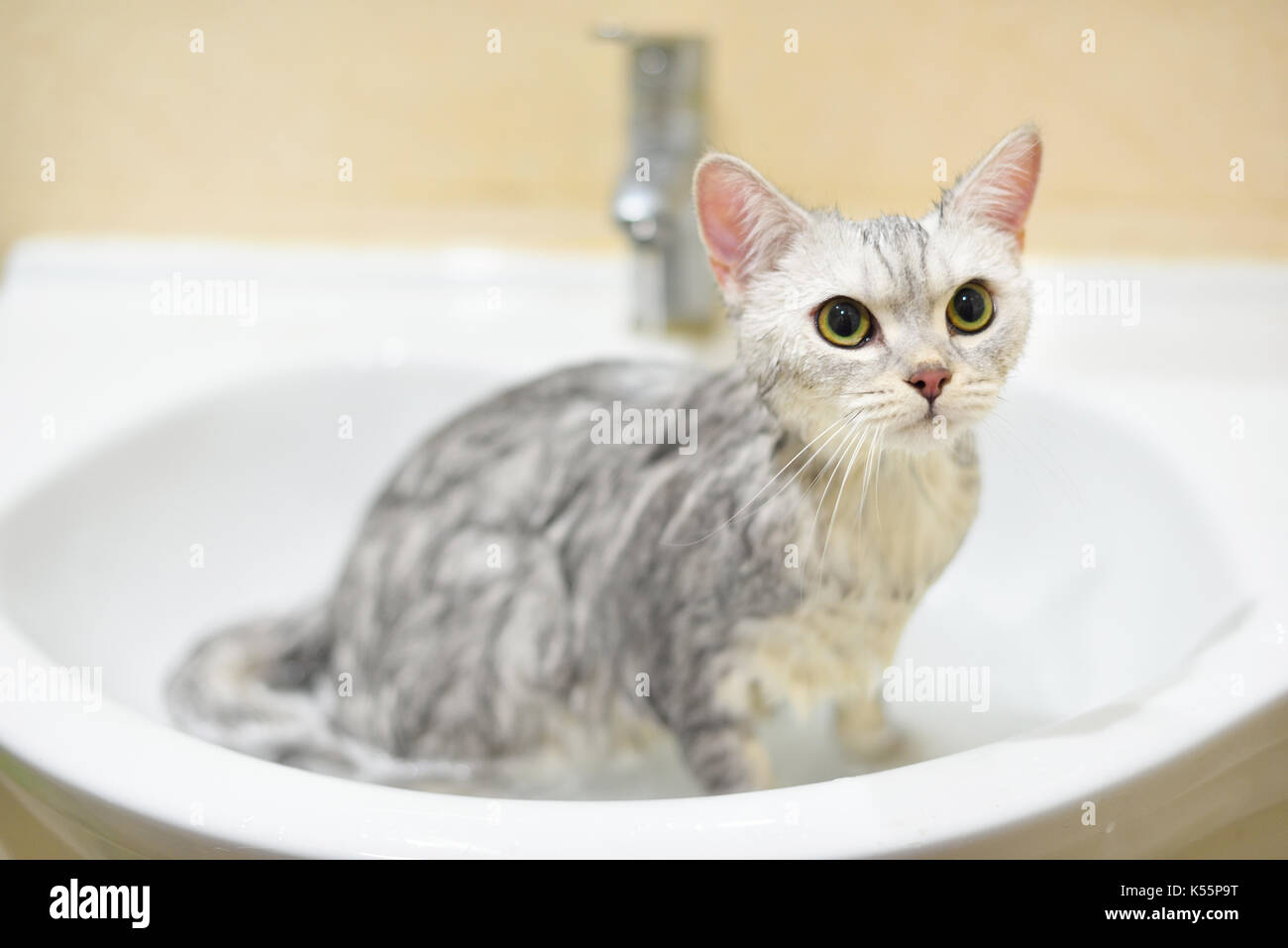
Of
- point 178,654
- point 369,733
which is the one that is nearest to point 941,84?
point 369,733

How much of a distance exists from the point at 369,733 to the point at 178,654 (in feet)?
0.94

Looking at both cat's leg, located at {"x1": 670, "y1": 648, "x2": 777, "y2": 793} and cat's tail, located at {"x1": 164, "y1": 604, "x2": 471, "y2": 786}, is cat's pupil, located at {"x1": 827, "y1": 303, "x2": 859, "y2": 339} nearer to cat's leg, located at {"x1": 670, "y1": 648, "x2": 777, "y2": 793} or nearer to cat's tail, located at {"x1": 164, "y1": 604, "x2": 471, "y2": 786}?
cat's leg, located at {"x1": 670, "y1": 648, "x2": 777, "y2": 793}

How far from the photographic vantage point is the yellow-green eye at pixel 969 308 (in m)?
0.59

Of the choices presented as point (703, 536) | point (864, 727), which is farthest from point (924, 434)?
point (864, 727)

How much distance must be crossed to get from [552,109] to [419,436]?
1.28 ft

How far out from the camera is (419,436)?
124 cm

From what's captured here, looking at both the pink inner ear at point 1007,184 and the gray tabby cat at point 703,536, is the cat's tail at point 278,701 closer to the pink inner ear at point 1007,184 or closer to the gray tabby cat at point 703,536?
the gray tabby cat at point 703,536

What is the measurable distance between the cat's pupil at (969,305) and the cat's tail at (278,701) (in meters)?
0.59

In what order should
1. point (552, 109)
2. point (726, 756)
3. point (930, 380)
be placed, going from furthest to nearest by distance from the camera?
point (552, 109) < point (726, 756) < point (930, 380)

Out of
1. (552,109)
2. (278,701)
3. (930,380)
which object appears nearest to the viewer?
(930,380)

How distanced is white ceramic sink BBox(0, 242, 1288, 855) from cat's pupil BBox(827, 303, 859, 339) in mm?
144

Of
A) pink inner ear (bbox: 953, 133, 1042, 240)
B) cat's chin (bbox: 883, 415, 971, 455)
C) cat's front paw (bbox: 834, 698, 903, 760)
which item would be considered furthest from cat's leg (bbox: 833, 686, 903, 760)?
Answer: pink inner ear (bbox: 953, 133, 1042, 240)

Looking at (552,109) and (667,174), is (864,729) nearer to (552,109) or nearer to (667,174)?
(667,174)

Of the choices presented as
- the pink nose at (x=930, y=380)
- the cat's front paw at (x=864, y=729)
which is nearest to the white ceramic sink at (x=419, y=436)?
the cat's front paw at (x=864, y=729)
